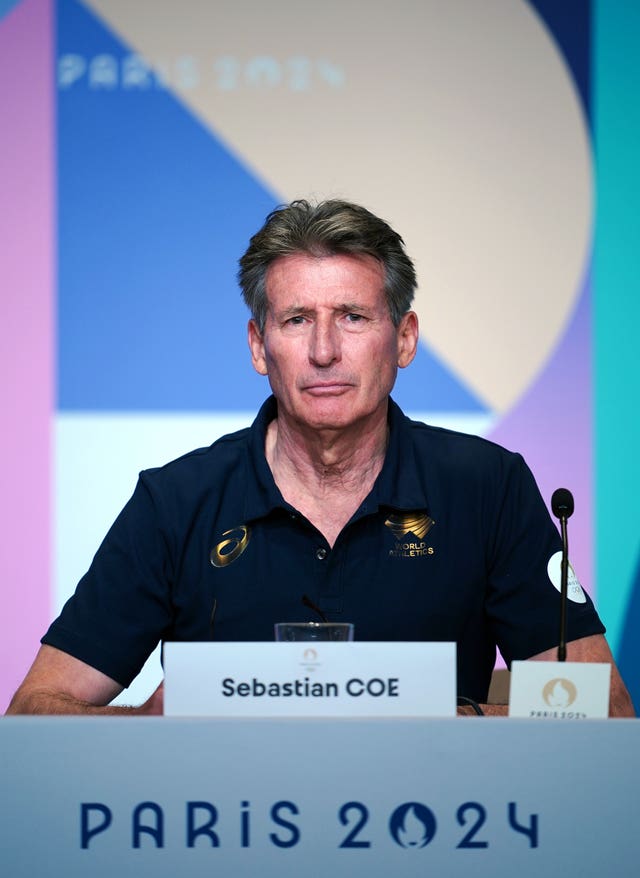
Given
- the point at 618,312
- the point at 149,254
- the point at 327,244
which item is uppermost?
the point at 149,254

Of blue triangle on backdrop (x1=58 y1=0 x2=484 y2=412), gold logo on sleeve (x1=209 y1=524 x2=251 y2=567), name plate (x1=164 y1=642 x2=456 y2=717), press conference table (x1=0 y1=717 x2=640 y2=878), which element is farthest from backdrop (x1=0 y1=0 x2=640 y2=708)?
press conference table (x1=0 y1=717 x2=640 y2=878)

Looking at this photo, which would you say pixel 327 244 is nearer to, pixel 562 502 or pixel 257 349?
pixel 257 349

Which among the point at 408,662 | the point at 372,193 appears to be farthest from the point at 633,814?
the point at 372,193

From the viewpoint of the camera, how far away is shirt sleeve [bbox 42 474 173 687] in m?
2.01

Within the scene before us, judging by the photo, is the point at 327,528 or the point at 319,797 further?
the point at 327,528

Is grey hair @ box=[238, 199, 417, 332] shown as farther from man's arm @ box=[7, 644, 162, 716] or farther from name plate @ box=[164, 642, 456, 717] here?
name plate @ box=[164, 642, 456, 717]

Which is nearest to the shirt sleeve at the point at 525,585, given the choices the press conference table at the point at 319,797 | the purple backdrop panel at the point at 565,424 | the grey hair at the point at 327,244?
the grey hair at the point at 327,244

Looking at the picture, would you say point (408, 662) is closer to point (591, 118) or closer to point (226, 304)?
point (226, 304)

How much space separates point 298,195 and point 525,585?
5.66ft

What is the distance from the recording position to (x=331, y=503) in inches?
86.7

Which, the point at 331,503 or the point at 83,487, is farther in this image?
the point at 83,487

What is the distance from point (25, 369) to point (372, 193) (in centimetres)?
A: 117

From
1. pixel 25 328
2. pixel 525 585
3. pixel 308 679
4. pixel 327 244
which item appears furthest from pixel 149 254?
pixel 308 679

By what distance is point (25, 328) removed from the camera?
347cm
